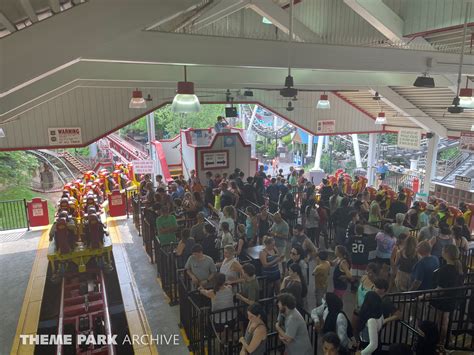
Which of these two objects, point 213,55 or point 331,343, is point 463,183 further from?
point 331,343

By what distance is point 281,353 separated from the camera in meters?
4.91

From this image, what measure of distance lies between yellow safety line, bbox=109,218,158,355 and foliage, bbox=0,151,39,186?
1451 cm

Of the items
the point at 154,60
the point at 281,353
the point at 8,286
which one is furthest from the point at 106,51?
the point at 8,286

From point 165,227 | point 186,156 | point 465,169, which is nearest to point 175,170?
point 186,156

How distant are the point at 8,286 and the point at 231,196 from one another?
5084 mm

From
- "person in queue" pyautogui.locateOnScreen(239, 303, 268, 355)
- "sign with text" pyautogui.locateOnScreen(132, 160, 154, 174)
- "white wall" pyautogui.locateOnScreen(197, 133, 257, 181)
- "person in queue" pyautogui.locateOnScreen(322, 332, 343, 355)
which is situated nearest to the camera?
"person in queue" pyautogui.locateOnScreen(322, 332, 343, 355)

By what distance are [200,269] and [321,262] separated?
67.8 inches

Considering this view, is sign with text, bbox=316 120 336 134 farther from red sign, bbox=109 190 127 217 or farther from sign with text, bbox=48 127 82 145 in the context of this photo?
sign with text, bbox=48 127 82 145

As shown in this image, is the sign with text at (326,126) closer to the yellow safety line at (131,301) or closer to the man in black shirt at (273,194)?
the man in black shirt at (273,194)

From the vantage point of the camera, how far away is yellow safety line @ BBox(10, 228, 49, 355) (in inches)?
218

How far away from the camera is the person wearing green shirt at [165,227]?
6945mm

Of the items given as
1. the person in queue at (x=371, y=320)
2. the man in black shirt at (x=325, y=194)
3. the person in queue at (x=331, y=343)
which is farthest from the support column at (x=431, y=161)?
the person in queue at (x=331, y=343)

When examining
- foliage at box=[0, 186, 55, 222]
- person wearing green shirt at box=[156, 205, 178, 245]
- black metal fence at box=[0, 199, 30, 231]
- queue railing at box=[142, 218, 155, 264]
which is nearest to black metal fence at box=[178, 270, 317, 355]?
person wearing green shirt at box=[156, 205, 178, 245]

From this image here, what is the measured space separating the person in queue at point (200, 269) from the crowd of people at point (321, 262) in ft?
Answer: 0.05
